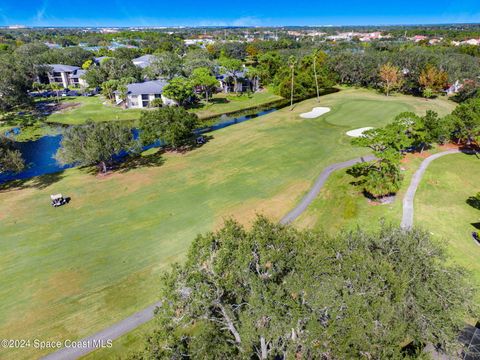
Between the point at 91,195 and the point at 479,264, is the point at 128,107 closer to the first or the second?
the point at 91,195

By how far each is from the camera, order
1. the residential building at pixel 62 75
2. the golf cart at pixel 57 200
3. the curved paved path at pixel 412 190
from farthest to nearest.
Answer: the residential building at pixel 62 75
the golf cart at pixel 57 200
the curved paved path at pixel 412 190

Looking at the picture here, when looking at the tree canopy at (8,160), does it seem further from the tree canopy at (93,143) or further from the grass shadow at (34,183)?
the tree canopy at (93,143)

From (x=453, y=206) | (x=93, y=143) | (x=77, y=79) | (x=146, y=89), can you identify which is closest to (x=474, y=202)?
(x=453, y=206)

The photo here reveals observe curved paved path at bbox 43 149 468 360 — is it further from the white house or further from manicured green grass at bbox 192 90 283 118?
the white house

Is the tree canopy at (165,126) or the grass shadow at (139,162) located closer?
the grass shadow at (139,162)

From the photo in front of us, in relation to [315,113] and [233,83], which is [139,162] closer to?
[315,113]

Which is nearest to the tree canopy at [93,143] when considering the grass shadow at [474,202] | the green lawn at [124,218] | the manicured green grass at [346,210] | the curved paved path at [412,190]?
Answer: the green lawn at [124,218]

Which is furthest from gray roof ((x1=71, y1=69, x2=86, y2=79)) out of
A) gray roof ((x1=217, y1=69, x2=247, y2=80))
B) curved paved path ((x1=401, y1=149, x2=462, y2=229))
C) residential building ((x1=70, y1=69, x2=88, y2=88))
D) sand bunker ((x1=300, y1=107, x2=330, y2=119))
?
curved paved path ((x1=401, y1=149, x2=462, y2=229))
